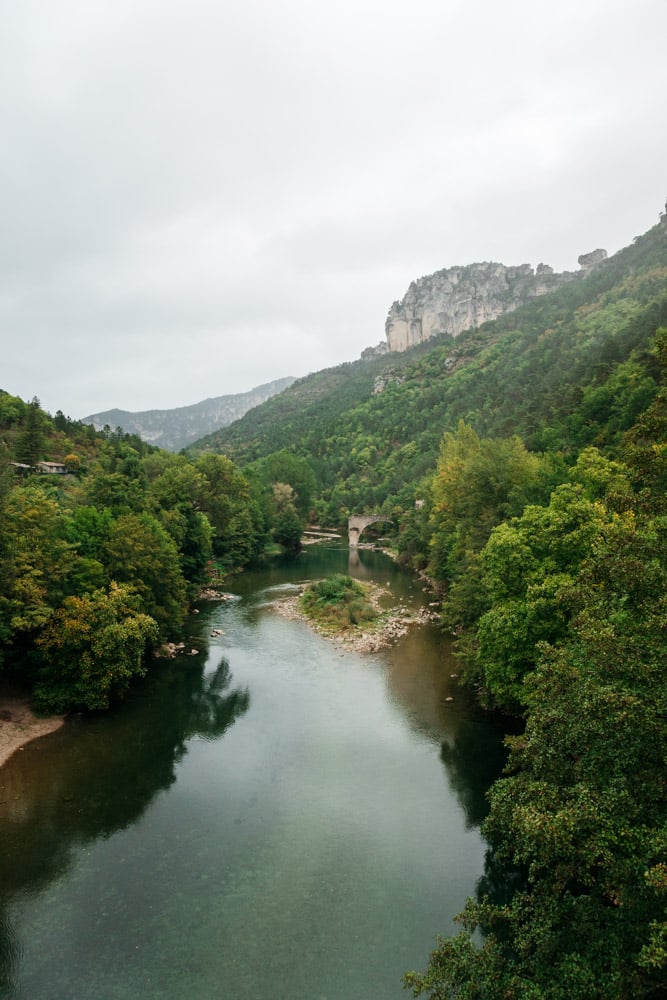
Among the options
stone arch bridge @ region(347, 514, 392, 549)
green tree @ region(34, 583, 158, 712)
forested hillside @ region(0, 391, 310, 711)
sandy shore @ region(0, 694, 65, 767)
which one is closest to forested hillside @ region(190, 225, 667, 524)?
stone arch bridge @ region(347, 514, 392, 549)

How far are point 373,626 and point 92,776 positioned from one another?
2248cm

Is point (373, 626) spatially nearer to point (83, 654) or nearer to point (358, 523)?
point (83, 654)

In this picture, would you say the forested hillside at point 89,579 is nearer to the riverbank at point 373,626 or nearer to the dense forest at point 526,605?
the dense forest at point 526,605

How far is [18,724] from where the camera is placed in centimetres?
2439

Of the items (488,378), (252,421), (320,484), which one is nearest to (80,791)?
(320,484)

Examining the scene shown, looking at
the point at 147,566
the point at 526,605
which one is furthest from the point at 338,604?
the point at 526,605

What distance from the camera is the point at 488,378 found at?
382 feet

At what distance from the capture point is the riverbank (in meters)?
36.9

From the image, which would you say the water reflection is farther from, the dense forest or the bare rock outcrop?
the bare rock outcrop

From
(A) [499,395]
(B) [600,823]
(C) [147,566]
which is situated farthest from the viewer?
(A) [499,395]

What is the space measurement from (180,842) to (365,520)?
2790 inches

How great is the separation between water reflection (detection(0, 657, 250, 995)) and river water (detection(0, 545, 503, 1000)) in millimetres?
75

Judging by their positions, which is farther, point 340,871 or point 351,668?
point 351,668

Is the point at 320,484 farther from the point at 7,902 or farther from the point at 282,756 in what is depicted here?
the point at 7,902
